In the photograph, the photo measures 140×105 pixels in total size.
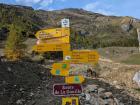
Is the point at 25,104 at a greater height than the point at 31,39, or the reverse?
the point at 31,39

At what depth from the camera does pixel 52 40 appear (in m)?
15.7

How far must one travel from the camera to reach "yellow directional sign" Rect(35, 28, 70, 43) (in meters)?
15.7

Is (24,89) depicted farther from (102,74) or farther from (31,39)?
(31,39)

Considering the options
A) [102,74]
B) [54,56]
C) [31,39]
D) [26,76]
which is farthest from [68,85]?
[31,39]

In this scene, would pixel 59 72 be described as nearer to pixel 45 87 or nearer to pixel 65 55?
pixel 65 55

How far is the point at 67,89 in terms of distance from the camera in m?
15.5

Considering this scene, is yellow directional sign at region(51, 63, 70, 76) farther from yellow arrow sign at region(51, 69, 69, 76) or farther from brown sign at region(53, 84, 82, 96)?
brown sign at region(53, 84, 82, 96)

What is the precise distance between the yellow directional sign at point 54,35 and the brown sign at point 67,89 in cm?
153

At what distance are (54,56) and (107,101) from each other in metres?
30.2

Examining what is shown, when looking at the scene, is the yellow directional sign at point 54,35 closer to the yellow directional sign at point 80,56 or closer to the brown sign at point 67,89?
the yellow directional sign at point 80,56

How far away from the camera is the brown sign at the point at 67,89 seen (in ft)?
50.9

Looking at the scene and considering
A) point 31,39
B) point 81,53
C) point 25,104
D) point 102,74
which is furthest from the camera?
point 31,39

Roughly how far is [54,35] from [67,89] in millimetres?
1894

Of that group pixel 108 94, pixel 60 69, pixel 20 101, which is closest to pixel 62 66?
pixel 60 69
